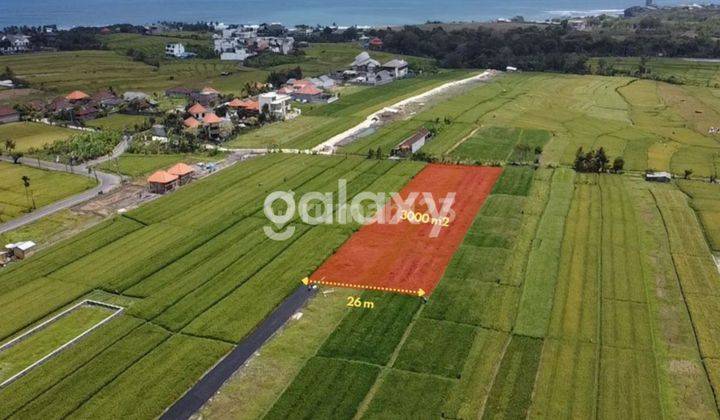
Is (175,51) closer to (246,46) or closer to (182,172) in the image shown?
(246,46)

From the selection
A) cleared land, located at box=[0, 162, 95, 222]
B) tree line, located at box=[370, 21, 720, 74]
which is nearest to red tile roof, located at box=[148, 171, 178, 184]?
cleared land, located at box=[0, 162, 95, 222]

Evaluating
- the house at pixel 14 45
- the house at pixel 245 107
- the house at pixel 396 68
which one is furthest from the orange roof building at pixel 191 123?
the house at pixel 14 45

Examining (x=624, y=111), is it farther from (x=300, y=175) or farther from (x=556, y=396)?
(x=556, y=396)

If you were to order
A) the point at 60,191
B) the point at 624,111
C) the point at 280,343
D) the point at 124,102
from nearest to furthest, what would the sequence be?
the point at 280,343 < the point at 60,191 < the point at 624,111 < the point at 124,102

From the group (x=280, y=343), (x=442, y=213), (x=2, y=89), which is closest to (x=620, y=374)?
(x=280, y=343)

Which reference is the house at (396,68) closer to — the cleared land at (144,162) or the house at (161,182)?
the cleared land at (144,162)

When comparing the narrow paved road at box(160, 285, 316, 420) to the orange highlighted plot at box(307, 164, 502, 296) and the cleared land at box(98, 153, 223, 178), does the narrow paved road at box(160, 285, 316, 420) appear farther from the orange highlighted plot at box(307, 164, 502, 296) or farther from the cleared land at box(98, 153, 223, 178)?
the cleared land at box(98, 153, 223, 178)
